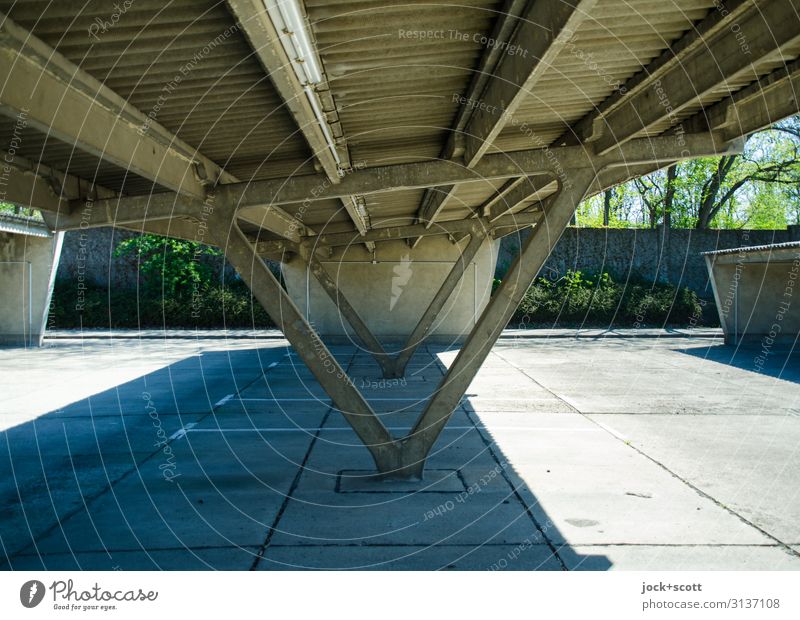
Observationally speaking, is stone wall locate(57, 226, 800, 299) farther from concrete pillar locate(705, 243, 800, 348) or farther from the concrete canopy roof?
the concrete canopy roof

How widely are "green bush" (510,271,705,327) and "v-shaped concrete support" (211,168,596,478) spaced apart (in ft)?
85.7

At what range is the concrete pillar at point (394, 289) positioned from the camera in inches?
980

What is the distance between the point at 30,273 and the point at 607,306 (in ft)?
79.3

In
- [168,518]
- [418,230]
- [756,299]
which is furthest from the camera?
[756,299]

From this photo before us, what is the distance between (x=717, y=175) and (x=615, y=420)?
36269mm

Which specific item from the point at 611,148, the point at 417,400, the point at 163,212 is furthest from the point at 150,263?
the point at 611,148

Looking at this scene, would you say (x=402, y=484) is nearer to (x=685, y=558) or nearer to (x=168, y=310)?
(x=685, y=558)

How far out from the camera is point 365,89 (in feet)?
19.5

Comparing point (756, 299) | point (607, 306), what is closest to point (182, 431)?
point (756, 299)

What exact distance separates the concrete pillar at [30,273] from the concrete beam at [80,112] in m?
19.3

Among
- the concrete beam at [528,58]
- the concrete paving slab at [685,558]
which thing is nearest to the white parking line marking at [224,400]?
the concrete beam at [528,58]

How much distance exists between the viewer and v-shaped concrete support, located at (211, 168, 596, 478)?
24.0 ft

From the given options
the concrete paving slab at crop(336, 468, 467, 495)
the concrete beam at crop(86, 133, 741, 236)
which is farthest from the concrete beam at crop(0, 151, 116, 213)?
the concrete paving slab at crop(336, 468, 467, 495)

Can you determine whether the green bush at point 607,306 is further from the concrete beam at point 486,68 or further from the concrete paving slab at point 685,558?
the concrete paving slab at point 685,558
